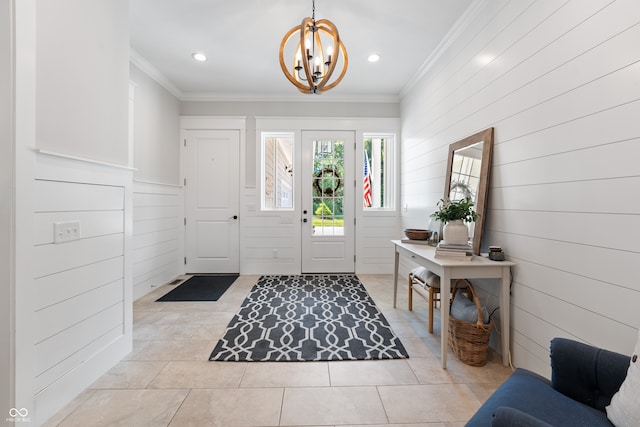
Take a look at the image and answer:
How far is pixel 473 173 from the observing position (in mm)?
2248

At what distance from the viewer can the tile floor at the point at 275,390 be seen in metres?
1.41

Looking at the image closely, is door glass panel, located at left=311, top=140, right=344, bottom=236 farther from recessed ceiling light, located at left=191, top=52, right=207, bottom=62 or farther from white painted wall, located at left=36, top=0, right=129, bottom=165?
white painted wall, located at left=36, top=0, right=129, bottom=165

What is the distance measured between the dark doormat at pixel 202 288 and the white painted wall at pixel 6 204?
6.38 feet

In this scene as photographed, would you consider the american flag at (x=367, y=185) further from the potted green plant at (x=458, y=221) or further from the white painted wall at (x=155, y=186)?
the white painted wall at (x=155, y=186)

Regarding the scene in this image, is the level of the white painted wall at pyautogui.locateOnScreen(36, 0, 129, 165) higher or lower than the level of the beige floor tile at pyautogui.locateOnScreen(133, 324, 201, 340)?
higher

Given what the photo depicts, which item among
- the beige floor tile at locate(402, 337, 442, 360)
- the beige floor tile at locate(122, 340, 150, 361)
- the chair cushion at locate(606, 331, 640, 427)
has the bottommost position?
the beige floor tile at locate(122, 340, 150, 361)

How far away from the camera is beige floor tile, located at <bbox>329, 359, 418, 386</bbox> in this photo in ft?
5.60

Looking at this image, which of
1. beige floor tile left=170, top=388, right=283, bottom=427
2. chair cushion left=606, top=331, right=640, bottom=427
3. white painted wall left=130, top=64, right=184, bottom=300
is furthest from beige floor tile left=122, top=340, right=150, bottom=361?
chair cushion left=606, top=331, right=640, bottom=427

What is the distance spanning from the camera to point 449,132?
8.91 ft

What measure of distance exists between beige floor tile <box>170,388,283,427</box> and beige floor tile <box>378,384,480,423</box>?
0.63 metres

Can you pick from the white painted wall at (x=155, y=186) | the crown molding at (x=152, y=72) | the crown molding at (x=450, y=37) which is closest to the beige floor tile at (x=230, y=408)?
the white painted wall at (x=155, y=186)

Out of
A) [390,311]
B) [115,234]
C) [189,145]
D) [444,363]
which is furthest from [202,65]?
[444,363]

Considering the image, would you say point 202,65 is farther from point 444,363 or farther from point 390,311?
point 444,363

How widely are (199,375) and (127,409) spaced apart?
39 cm
